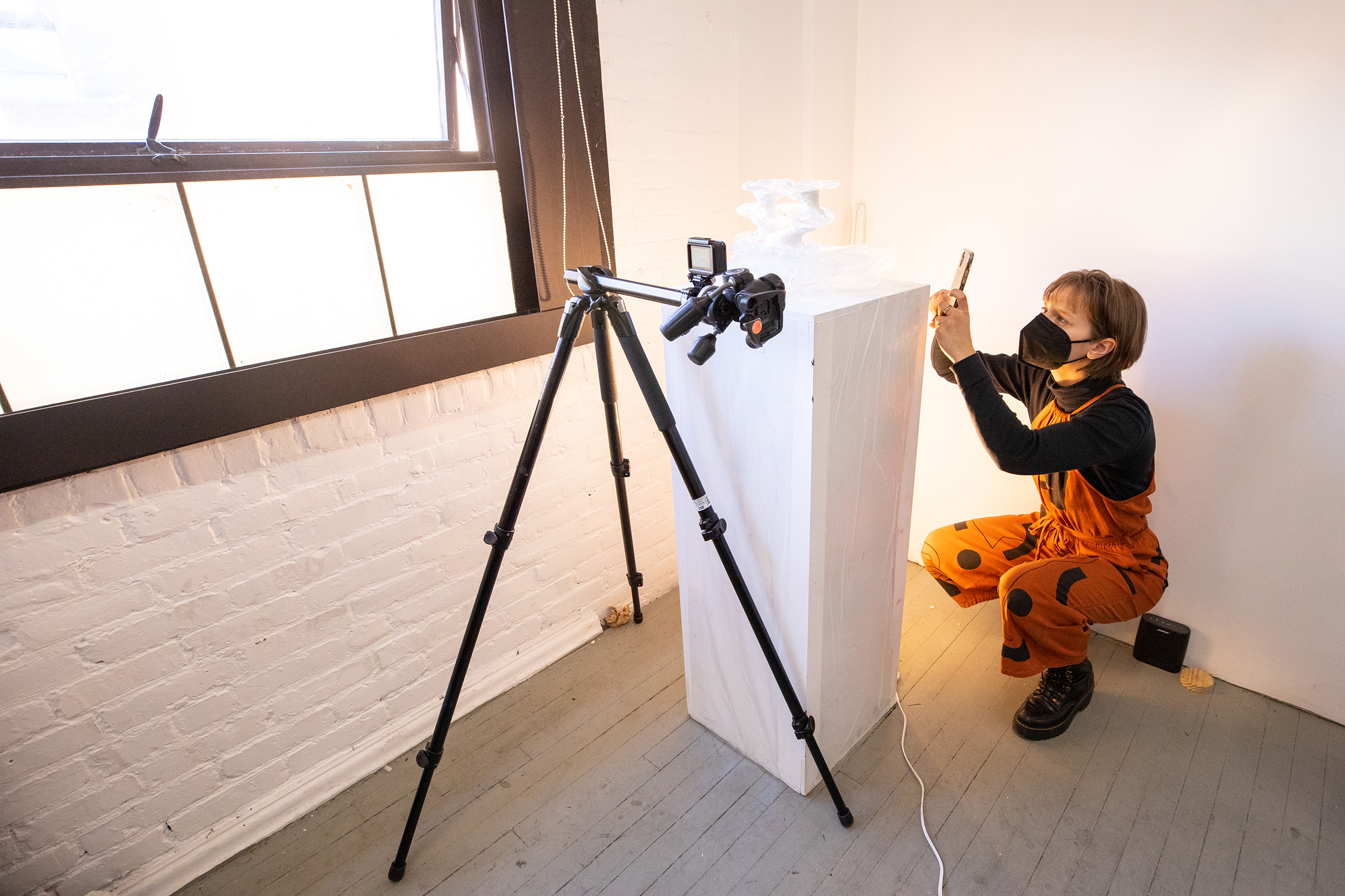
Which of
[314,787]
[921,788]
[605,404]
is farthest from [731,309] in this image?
[314,787]

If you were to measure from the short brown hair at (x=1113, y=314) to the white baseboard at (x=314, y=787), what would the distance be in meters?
1.76

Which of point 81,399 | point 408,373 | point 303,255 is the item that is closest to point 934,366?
point 408,373

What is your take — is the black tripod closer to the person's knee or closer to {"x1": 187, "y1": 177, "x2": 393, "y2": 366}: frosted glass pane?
{"x1": 187, "y1": 177, "x2": 393, "y2": 366}: frosted glass pane

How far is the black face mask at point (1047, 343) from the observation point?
64.3 inches

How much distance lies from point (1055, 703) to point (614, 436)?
137 cm

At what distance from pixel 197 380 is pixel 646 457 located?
1.29 meters

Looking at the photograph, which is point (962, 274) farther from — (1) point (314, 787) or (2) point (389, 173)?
(1) point (314, 787)

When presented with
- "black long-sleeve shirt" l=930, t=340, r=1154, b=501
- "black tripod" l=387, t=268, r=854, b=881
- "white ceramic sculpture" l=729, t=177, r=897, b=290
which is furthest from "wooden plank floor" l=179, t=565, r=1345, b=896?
"white ceramic sculpture" l=729, t=177, r=897, b=290

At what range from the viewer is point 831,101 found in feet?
7.41

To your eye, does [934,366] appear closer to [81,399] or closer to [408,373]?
[408,373]

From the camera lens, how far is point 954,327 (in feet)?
5.09

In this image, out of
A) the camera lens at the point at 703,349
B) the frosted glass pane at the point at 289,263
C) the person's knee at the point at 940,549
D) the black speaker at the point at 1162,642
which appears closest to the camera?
the camera lens at the point at 703,349

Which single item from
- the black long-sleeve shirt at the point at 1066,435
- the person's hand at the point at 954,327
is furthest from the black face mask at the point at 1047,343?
the person's hand at the point at 954,327

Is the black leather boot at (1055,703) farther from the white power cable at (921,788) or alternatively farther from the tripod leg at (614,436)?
the tripod leg at (614,436)
